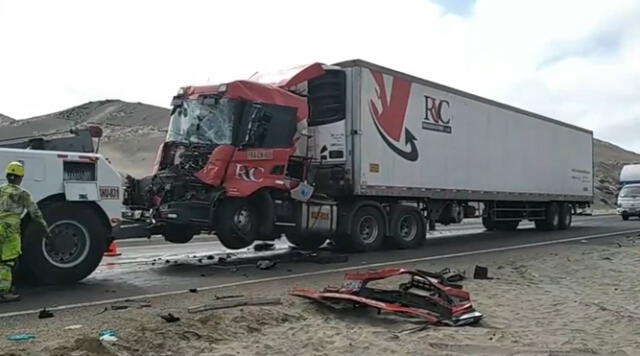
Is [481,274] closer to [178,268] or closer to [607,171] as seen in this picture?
[178,268]

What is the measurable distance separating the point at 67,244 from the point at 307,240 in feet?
22.4

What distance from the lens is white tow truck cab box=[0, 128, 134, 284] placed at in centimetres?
852

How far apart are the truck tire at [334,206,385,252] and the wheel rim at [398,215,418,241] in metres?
0.79

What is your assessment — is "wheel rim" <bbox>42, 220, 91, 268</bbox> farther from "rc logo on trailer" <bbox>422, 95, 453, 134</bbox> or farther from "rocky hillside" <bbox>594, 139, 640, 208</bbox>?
"rocky hillside" <bbox>594, 139, 640, 208</bbox>

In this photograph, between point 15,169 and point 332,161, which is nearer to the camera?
point 15,169

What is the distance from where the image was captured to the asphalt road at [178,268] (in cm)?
847

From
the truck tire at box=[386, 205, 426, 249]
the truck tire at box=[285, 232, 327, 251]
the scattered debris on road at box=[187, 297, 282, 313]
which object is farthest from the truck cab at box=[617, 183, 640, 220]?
the scattered debris on road at box=[187, 297, 282, 313]

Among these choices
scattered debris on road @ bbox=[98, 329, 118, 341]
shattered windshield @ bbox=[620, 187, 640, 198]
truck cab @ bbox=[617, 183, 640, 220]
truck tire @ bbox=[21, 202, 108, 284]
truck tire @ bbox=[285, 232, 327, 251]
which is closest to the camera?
scattered debris on road @ bbox=[98, 329, 118, 341]

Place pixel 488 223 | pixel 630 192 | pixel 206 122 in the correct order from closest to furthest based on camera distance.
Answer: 1. pixel 206 122
2. pixel 488 223
3. pixel 630 192

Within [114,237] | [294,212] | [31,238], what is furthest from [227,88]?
[31,238]

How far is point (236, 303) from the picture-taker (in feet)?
24.2

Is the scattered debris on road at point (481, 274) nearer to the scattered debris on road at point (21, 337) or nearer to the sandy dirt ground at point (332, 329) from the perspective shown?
the sandy dirt ground at point (332, 329)

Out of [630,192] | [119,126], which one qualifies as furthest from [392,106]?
[119,126]

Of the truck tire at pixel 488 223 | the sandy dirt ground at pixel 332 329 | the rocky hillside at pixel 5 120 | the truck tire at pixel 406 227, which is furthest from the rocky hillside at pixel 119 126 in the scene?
the sandy dirt ground at pixel 332 329
